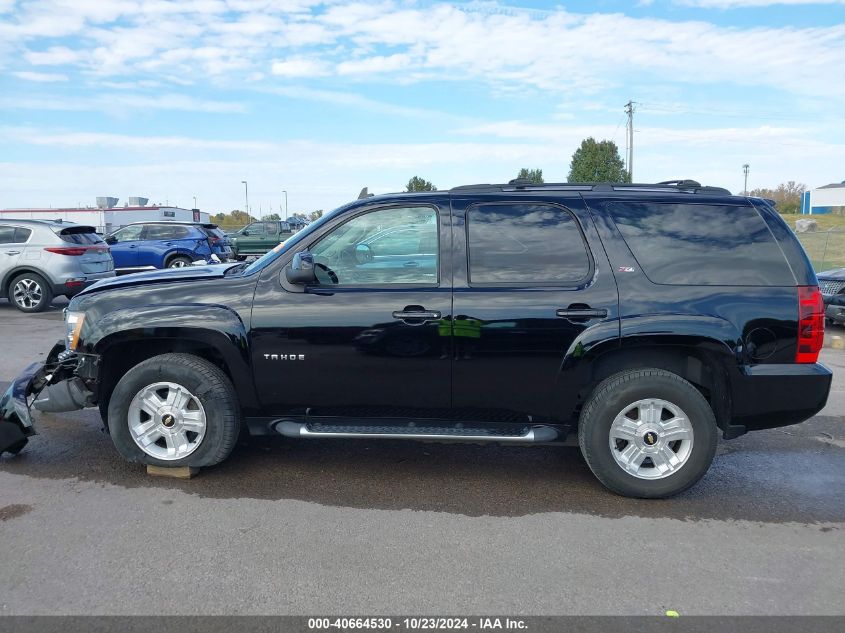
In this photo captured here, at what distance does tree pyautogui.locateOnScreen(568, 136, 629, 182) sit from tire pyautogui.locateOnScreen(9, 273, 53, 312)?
39.9 meters

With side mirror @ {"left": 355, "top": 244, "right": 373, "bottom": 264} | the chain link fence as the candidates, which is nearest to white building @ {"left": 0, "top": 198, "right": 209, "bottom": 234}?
the chain link fence

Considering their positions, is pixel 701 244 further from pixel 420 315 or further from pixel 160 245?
pixel 160 245

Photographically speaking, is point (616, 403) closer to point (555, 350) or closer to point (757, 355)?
point (555, 350)

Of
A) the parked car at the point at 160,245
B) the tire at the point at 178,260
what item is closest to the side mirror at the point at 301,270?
the parked car at the point at 160,245

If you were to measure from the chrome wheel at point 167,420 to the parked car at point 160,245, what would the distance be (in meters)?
13.7

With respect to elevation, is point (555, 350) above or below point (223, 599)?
above

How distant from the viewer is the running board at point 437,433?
408 centimetres

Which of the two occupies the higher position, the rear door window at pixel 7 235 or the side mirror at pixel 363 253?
the rear door window at pixel 7 235

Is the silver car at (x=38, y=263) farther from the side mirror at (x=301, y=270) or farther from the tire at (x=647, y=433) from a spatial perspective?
the tire at (x=647, y=433)

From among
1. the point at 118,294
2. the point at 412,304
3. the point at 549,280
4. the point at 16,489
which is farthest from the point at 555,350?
the point at 16,489

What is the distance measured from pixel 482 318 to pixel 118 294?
2.38 m

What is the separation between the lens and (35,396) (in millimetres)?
4688

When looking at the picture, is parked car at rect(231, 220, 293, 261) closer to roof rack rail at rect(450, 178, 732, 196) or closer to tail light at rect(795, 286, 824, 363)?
roof rack rail at rect(450, 178, 732, 196)

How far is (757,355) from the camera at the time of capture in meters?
3.98
